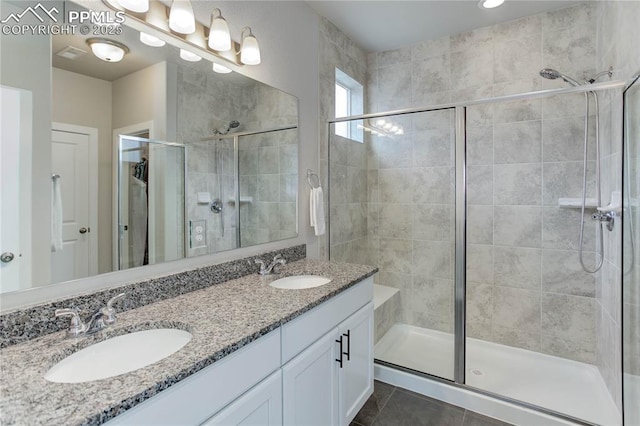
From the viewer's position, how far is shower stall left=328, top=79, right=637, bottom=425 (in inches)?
81.8

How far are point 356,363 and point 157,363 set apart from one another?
1165 mm

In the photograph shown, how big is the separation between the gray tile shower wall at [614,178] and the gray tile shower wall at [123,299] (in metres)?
1.96

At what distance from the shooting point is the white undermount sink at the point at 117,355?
0.88 meters

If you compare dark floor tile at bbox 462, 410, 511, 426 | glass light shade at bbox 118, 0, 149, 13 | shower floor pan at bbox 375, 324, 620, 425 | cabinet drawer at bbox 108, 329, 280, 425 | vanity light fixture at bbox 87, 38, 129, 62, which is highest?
glass light shade at bbox 118, 0, 149, 13

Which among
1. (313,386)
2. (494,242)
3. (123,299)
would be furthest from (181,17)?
(494,242)

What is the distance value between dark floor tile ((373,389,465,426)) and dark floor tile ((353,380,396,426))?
3 cm

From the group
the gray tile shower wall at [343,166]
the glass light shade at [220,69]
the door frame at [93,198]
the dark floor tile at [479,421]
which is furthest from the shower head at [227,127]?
the dark floor tile at [479,421]

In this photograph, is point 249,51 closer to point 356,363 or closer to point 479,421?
point 356,363

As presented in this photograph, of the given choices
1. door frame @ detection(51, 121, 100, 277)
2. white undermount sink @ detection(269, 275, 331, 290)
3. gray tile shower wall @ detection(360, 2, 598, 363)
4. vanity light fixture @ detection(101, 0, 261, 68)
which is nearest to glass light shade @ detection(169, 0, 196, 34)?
vanity light fixture @ detection(101, 0, 261, 68)

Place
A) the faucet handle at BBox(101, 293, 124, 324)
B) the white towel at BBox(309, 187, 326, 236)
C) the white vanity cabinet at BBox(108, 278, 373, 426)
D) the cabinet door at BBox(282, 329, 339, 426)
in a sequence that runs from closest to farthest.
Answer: the white vanity cabinet at BBox(108, 278, 373, 426), the faucet handle at BBox(101, 293, 124, 324), the cabinet door at BBox(282, 329, 339, 426), the white towel at BBox(309, 187, 326, 236)

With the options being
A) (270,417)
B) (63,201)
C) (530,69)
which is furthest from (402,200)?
(63,201)

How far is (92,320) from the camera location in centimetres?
102

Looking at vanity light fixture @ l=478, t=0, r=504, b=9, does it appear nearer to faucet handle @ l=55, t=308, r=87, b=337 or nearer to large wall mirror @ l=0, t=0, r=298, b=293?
large wall mirror @ l=0, t=0, r=298, b=293

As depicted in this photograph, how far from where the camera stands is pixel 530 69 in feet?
8.07
